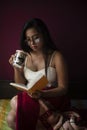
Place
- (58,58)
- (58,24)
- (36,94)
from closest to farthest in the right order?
(36,94), (58,58), (58,24)

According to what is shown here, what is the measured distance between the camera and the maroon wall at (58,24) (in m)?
2.04

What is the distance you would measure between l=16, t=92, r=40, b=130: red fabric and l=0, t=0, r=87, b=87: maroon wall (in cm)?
67

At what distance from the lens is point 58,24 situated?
2.06 metres

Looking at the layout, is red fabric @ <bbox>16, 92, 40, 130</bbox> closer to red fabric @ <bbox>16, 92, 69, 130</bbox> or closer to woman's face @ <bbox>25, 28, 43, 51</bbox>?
red fabric @ <bbox>16, 92, 69, 130</bbox>

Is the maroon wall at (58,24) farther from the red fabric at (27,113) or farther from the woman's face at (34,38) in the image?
the red fabric at (27,113)

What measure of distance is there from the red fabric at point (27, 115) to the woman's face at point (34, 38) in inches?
13.6

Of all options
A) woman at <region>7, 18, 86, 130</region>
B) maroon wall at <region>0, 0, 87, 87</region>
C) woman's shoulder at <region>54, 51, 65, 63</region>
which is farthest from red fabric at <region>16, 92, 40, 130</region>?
maroon wall at <region>0, 0, 87, 87</region>

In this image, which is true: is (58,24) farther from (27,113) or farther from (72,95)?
(27,113)

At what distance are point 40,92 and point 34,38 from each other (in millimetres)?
340

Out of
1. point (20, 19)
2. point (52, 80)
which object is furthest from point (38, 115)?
point (20, 19)

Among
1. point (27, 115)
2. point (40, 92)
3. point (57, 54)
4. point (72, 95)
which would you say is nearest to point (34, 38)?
point (57, 54)

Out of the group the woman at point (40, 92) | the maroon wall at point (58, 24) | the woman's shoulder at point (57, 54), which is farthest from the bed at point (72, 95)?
the woman's shoulder at point (57, 54)

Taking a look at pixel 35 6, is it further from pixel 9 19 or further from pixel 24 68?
pixel 24 68

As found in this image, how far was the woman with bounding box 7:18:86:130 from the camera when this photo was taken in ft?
4.93
